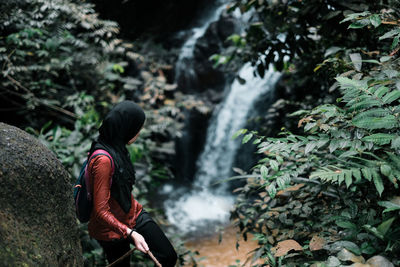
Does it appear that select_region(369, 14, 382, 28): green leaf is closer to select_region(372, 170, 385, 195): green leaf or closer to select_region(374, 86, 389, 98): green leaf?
select_region(374, 86, 389, 98): green leaf

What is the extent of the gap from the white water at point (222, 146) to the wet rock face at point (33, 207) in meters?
5.73

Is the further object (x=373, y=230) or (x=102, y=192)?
(x=102, y=192)

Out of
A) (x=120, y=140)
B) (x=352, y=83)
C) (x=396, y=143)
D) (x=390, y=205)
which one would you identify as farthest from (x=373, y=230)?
(x=120, y=140)

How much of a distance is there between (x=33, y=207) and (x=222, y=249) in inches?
174

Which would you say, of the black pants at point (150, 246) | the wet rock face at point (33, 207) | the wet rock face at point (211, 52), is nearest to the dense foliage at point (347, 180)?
the black pants at point (150, 246)

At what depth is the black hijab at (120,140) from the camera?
1978 mm

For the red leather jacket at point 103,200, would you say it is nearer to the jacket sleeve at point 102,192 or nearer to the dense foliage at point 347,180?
the jacket sleeve at point 102,192

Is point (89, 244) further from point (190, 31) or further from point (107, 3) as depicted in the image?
point (190, 31)

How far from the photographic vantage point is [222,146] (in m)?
8.68

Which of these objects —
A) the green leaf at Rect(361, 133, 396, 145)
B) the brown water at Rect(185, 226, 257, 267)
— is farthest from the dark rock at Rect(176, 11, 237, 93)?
the green leaf at Rect(361, 133, 396, 145)

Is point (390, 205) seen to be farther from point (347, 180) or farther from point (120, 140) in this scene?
point (120, 140)

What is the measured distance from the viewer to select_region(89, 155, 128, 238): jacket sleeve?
6.13ft

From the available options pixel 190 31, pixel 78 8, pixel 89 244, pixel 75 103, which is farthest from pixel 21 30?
pixel 190 31

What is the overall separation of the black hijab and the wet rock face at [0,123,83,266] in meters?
0.39
